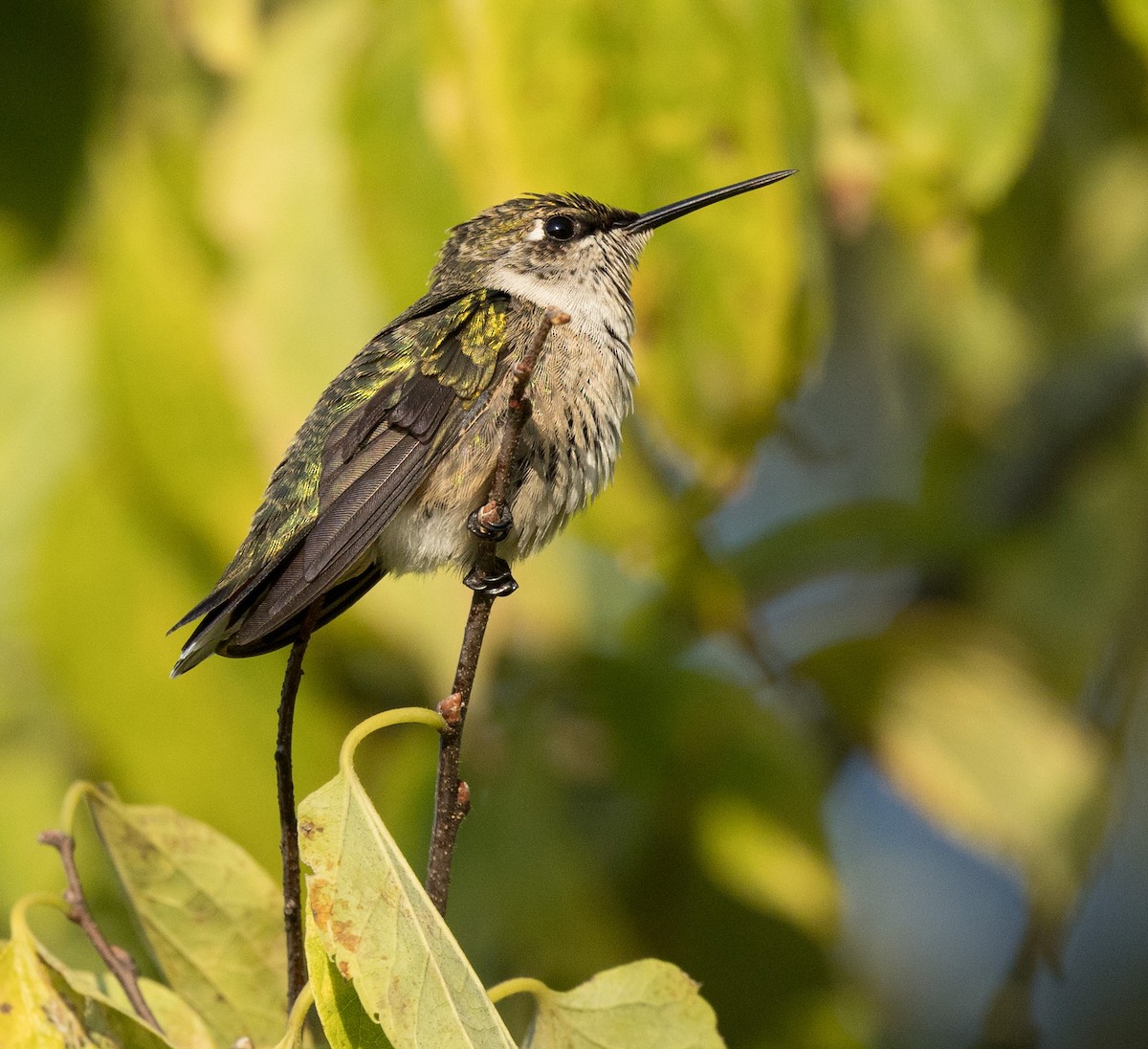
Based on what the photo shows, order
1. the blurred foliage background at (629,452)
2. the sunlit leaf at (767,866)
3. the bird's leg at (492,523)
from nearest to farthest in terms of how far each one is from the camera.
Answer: the bird's leg at (492,523)
the blurred foliage background at (629,452)
the sunlit leaf at (767,866)

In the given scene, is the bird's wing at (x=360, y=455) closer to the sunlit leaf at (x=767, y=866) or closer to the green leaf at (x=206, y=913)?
the green leaf at (x=206, y=913)

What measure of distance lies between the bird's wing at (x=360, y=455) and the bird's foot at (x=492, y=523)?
167mm

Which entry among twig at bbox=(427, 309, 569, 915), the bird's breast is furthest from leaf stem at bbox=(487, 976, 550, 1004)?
the bird's breast

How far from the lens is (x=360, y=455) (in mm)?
2367

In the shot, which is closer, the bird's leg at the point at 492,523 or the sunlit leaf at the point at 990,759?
the bird's leg at the point at 492,523

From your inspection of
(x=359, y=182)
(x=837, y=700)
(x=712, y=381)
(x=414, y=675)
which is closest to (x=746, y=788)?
(x=837, y=700)

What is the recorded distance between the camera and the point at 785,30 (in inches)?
88.5

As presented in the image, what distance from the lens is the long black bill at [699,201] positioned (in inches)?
87.1

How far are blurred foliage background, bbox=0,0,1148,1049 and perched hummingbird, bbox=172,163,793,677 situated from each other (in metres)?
0.13

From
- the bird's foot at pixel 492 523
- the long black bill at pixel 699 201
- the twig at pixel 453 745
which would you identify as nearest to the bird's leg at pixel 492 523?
the bird's foot at pixel 492 523

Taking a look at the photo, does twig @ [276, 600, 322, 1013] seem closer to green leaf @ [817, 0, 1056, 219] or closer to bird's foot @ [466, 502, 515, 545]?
bird's foot @ [466, 502, 515, 545]

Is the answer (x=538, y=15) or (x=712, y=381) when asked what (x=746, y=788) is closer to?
(x=712, y=381)

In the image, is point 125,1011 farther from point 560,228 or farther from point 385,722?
point 560,228

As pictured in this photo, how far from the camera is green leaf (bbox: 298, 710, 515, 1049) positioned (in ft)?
4.88
